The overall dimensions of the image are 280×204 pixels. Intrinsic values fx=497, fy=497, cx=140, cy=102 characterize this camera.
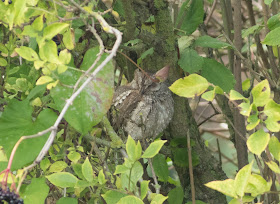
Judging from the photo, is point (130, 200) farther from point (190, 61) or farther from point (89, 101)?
point (190, 61)

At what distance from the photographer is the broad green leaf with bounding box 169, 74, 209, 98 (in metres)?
1.00

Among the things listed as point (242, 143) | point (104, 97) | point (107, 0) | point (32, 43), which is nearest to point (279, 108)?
point (104, 97)

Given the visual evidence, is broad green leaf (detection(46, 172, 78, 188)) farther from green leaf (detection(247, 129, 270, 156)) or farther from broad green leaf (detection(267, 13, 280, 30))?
broad green leaf (detection(267, 13, 280, 30))

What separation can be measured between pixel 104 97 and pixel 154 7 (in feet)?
1.61

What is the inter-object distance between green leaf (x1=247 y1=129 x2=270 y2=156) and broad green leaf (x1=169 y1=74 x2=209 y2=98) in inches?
5.7

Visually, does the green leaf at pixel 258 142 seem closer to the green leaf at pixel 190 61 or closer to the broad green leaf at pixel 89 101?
the broad green leaf at pixel 89 101

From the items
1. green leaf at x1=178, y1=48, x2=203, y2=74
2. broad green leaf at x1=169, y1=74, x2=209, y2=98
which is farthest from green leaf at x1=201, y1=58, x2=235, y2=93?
broad green leaf at x1=169, y1=74, x2=209, y2=98

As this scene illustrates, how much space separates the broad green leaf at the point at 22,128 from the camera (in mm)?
1076

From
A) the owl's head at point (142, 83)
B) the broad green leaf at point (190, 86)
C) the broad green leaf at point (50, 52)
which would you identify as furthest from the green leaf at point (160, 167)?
the broad green leaf at point (50, 52)

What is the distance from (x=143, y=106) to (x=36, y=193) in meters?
0.57

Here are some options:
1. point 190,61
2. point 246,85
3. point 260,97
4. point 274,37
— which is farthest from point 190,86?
point 246,85

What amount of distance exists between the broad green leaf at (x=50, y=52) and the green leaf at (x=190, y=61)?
0.50m

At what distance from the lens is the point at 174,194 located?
1492 mm

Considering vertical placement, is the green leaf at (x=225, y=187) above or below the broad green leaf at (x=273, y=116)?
below
